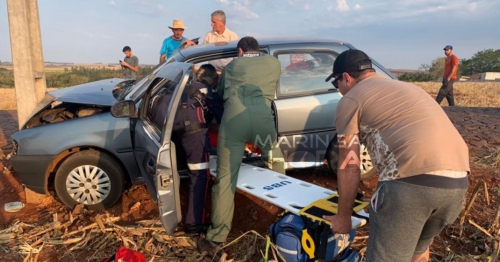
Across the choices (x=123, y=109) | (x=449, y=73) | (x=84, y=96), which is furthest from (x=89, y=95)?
(x=449, y=73)

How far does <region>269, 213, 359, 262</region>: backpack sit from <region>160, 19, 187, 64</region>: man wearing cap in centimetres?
499

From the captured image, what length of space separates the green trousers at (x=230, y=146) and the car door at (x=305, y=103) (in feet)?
2.91

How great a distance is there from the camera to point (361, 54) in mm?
2262

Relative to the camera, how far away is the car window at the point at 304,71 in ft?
14.2

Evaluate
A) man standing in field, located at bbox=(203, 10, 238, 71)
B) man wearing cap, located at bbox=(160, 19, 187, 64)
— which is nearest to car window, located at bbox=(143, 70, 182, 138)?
man standing in field, located at bbox=(203, 10, 238, 71)

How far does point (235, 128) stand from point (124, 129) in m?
1.40

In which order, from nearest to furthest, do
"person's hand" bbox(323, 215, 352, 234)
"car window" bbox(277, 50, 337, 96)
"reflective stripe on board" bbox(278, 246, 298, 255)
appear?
"person's hand" bbox(323, 215, 352, 234), "reflective stripe on board" bbox(278, 246, 298, 255), "car window" bbox(277, 50, 337, 96)

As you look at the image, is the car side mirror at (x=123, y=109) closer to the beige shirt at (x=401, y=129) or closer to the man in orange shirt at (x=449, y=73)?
the beige shirt at (x=401, y=129)

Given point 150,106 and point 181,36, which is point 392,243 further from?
point 181,36

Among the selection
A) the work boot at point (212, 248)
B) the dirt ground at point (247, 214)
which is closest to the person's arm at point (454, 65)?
the dirt ground at point (247, 214)

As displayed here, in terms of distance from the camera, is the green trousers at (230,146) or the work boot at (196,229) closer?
the green trousers at (230,146)

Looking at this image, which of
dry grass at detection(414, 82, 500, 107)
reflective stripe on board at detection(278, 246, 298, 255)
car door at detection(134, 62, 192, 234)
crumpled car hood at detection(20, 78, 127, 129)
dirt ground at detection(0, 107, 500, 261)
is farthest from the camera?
dry grass at detection(414, 82, 500, 107)

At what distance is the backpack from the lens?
7.96 feet

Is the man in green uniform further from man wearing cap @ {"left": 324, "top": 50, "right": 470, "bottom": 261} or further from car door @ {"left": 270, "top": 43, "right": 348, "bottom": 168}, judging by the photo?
man wearing cap @ {"left": 324, "top": 50, "right": 470, "bottom": 261}
